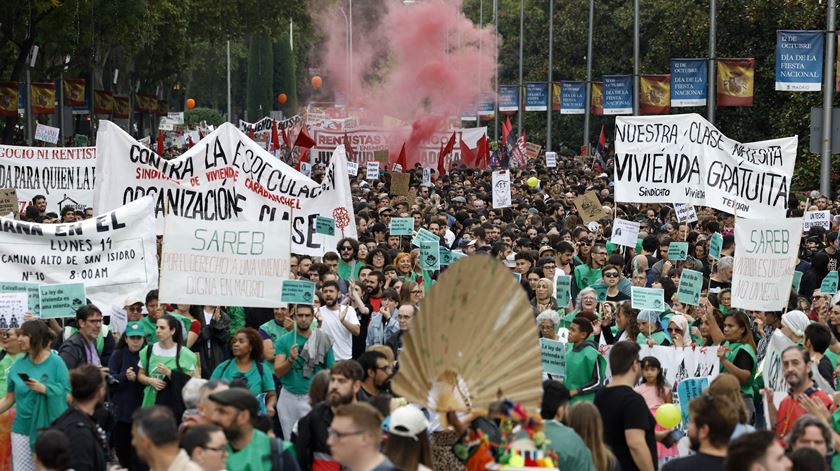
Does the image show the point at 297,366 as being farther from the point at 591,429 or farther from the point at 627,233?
the point at 627,233

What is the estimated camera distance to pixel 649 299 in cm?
1231

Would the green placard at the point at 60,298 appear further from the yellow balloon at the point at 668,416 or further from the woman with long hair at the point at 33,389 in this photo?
the yellow balloon at the point at 668,416

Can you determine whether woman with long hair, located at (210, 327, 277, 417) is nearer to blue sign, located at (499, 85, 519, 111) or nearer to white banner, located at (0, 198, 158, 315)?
white banner, located at (0, 198, 158, 315)

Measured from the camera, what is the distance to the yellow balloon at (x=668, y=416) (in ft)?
30.4

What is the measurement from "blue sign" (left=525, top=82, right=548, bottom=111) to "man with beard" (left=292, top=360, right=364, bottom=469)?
5144 centimetres

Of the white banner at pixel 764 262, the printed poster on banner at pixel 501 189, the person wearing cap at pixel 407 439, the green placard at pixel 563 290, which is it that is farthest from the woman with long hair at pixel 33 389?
the printed poster on banner at pixel 501 189

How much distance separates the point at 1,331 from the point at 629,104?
37283mm

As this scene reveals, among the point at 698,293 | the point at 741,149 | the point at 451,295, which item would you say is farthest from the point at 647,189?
the point at 451,295

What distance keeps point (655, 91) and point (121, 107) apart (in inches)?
869

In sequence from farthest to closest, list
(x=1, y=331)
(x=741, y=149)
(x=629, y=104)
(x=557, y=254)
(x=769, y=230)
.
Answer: (x=629, y=104), (x=741, y=149), (x=557, y=254), (x=769, y=230), (x=1, y=331)

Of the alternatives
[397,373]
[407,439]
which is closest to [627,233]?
[397,373]

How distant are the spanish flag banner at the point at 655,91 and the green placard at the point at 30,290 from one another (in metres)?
33.9

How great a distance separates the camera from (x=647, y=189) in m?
19.1

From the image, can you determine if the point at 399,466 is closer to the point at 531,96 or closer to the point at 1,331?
the point at 1,331
